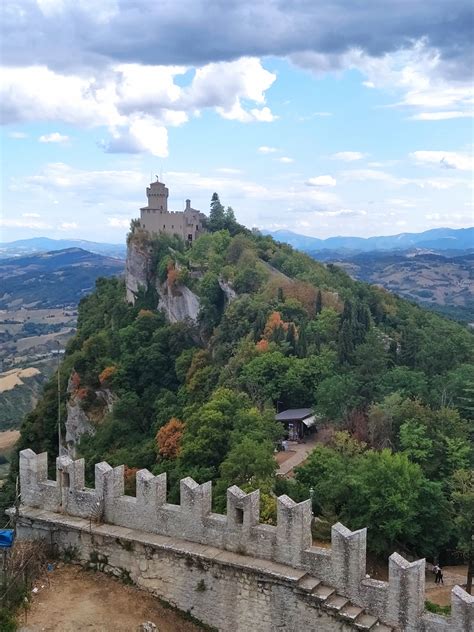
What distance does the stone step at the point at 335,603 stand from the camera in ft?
47.3

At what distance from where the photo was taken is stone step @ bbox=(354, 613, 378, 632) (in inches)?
554

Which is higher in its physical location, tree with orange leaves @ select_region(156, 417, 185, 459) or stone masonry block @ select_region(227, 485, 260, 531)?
stone masonry block @ select_region(227, 485, 260, 531)

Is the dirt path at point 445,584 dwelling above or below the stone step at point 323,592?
below

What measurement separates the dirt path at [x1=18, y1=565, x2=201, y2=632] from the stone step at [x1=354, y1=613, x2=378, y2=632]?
3.84 m

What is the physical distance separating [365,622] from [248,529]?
3.08m

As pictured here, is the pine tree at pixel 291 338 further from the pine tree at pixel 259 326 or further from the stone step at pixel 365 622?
the stone step at pixel 365 622

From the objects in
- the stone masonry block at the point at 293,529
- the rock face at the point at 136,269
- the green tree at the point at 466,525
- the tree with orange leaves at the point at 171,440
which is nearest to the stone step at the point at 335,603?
the stone masonry block at the point at 293,529

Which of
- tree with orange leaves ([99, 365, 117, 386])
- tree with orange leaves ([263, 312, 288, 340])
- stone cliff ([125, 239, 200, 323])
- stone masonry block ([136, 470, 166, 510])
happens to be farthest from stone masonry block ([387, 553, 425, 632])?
stone cliff ([125, 239, 200, 323])

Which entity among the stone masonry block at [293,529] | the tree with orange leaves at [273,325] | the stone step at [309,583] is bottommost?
the tree with orange leaves at [273,325]

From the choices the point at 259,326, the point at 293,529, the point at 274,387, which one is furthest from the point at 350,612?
the point at 259,326

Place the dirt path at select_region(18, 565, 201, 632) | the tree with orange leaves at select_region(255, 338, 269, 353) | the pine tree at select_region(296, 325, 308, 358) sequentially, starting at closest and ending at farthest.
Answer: the dirt path at select_region(18, 565, 201, 632)
the pine tree at select_region(296, 325, 308, 358)
the tree with orange leaves at select_region(255, 338, 269, 353)

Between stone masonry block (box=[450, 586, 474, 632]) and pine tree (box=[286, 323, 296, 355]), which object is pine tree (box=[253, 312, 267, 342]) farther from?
stone masonry block (box=[450, 586, 474, 632])

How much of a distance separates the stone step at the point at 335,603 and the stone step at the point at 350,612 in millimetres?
71

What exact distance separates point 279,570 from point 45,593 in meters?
5.34
